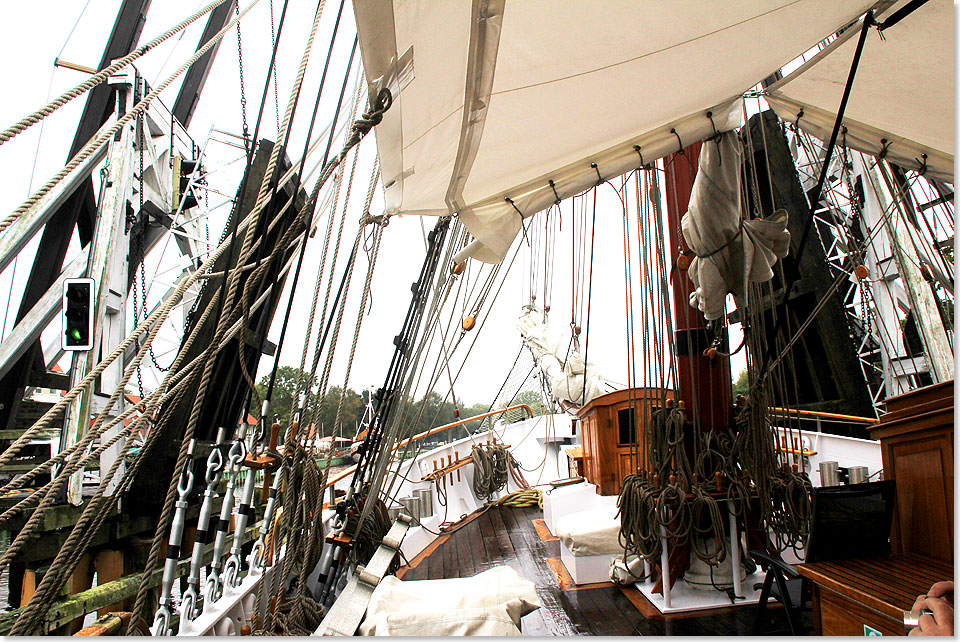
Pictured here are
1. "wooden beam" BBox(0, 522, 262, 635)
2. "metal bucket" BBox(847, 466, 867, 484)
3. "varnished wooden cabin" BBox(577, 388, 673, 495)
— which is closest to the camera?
"wooden beam" BBox(0, 522, 262, 635)

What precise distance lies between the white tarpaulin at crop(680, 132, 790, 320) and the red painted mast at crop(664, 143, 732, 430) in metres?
0.49

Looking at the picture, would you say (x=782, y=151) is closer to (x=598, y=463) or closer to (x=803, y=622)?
(x=598, y=463)

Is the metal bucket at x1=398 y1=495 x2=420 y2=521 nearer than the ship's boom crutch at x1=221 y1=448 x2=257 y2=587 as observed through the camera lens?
No

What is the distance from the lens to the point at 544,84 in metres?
1.92

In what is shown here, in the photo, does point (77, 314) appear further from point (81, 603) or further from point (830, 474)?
point (830, 474)

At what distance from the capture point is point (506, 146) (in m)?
2.16

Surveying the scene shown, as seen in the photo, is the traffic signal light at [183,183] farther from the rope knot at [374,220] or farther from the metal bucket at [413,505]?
the metal bucket at [413,505]

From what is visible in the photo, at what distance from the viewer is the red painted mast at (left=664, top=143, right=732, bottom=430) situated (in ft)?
10.4

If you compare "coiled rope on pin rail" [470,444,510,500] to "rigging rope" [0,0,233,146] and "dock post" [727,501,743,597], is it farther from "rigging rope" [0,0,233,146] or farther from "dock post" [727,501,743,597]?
"rigging rope" [0,0,233,146]

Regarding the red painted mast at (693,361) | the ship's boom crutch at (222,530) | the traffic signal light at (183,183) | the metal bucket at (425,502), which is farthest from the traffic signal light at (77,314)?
the red painted mast at (693,361)

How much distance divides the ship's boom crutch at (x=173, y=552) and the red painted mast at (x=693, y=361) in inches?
104

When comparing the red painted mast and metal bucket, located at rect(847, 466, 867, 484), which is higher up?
the red painted mast

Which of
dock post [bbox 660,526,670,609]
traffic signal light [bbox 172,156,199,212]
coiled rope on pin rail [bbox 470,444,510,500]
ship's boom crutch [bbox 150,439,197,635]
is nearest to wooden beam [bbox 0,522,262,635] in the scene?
ship's boom crutch [bbox 150,439,197,635]

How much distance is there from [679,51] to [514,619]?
216 centimetres
